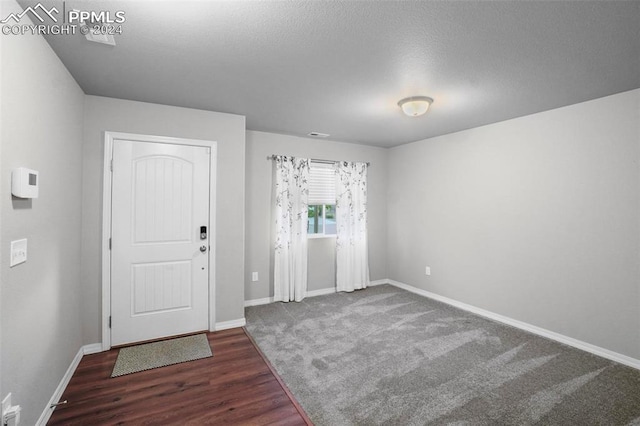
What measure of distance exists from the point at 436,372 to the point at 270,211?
2865mm

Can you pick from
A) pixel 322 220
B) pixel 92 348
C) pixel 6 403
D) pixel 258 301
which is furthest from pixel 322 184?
pixel 6 403

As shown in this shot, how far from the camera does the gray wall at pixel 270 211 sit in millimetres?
4234

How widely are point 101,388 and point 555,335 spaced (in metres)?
4.26

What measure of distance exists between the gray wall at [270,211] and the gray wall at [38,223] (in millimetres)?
1978

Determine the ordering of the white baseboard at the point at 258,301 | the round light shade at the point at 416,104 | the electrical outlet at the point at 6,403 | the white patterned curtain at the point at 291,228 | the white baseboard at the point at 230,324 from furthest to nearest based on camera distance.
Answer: the white patterned curtain at the point at 291,228, the white baseboard at the point at 258,301, the white baseboard at the point at 230,324, the round light shade at the point at 416,104, the electrical outlet at the point at 6,403

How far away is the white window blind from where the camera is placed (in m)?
4.72

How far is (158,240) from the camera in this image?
3.13 m

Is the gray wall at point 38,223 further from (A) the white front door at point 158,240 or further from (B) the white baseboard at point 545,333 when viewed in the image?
(B) the white baseboard at point 545,333

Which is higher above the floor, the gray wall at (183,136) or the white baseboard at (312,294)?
the gray wall at (183,136)

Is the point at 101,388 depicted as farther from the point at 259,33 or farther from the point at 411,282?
the point at 411,282

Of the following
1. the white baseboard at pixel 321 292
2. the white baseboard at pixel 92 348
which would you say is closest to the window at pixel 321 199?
the white baseboard at pixel 321 292

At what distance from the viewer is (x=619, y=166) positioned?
8.93 ft

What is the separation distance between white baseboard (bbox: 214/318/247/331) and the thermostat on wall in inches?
87.4

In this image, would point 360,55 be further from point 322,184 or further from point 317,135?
point 322,184
